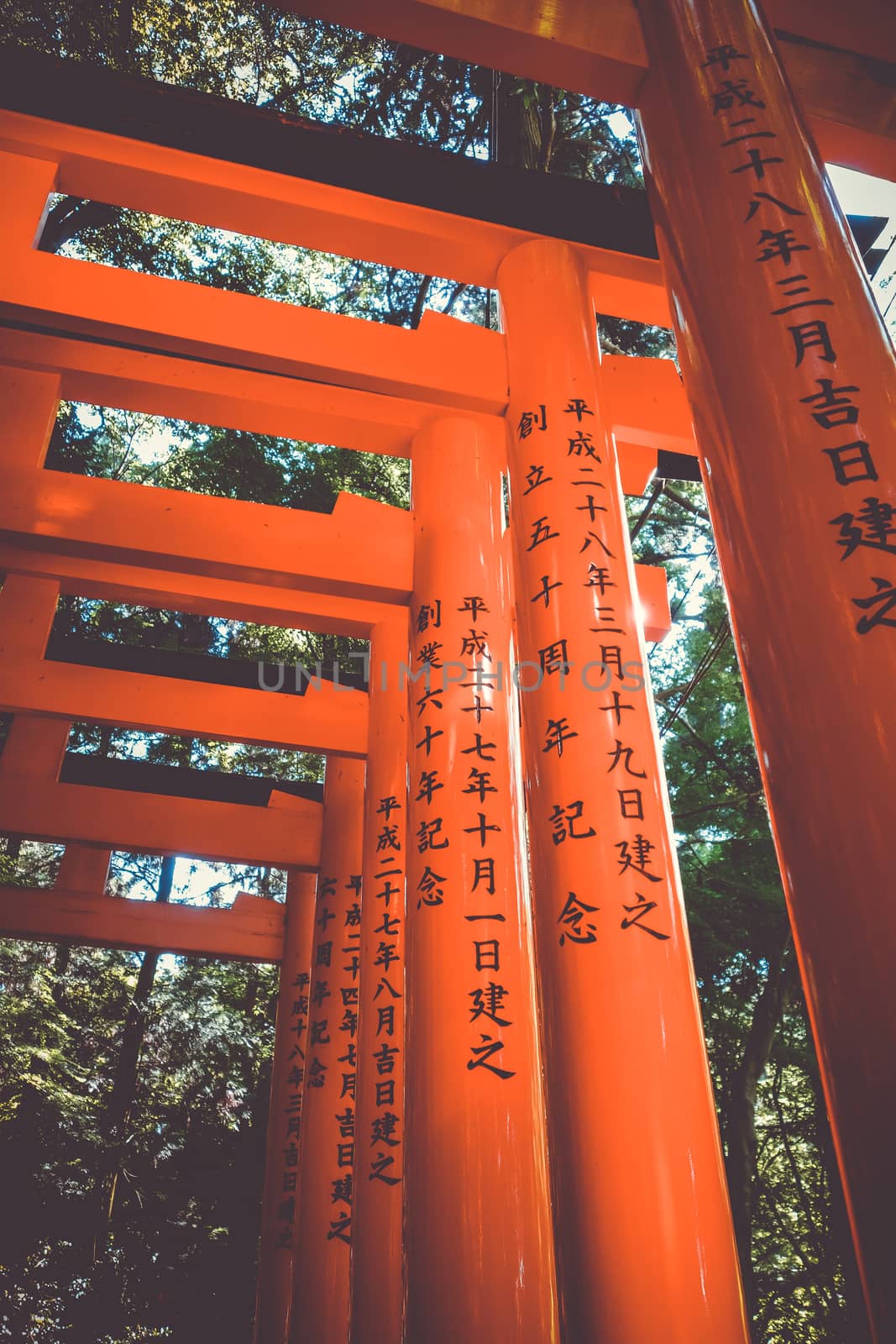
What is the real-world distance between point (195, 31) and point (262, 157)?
5.45m

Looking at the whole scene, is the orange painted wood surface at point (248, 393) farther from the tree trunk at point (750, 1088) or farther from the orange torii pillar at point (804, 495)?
the tree trunk at point (750, 1088)

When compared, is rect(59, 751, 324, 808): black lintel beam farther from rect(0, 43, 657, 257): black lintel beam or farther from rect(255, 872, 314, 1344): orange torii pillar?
rect(0, 43, 657, 257): black lintel beam

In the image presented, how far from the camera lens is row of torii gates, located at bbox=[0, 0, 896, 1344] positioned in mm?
1601

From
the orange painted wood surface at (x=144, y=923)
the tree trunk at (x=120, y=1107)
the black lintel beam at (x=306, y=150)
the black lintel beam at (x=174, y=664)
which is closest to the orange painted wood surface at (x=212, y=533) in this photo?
the black lintel beam at (x=306, y=150)

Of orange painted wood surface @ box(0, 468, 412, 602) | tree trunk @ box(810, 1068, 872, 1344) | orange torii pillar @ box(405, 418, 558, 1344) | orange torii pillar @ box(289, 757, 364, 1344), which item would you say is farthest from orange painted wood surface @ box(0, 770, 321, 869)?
tree trunk @ box(810, 1068, 872, 1344)

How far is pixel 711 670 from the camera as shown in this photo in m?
11.5

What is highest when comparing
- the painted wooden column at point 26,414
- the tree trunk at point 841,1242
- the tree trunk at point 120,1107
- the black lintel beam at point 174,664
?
the black lintel beam at point 174,664

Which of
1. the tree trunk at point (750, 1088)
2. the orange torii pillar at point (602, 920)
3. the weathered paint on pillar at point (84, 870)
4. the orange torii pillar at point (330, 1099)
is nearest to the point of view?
the orange torii pillar at point (602, 920)

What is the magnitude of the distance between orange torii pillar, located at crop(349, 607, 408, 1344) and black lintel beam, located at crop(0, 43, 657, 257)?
99.5 inches

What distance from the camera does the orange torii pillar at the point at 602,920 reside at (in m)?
2.36

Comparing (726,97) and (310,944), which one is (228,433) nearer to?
(310,944)

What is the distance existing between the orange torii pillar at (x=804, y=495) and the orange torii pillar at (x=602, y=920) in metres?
1.29

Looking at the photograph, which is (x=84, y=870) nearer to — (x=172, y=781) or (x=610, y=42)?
(x=172, y=781)

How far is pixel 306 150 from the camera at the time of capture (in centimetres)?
401
